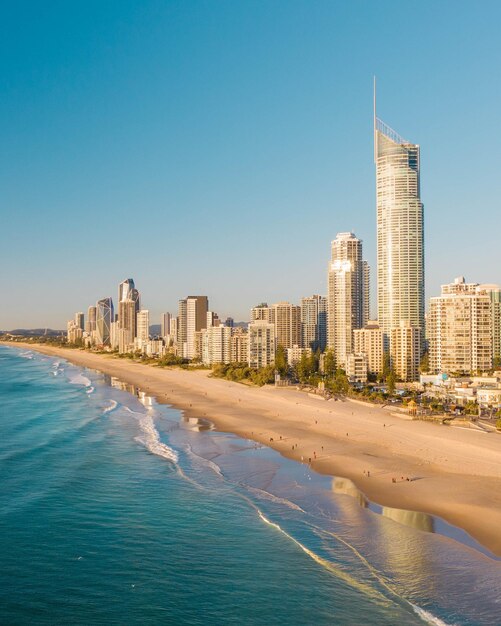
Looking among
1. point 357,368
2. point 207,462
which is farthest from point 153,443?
point 357,368

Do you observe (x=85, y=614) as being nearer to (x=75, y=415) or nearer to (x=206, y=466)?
(x=206, y=466)

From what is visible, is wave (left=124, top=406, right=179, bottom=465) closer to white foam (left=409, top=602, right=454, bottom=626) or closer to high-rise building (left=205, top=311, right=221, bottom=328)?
white foam (left=409, top=602, right=454, bottom=626)

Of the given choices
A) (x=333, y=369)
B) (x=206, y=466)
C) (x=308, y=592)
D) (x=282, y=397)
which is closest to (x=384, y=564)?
(x=308, y=592)

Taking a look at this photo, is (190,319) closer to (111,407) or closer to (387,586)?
(111,407)

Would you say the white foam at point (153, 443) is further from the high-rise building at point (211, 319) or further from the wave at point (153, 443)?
the high-rise building at point (211, 319)

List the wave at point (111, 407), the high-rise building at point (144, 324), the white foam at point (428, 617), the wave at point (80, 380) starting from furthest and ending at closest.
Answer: the high-rise building at point (144, 324) < the wave at point (80, 380) < the wave at point (111, 407) < the white foam at point (428, 617)

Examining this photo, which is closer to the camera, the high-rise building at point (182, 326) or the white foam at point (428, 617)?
the white foam at point (428, 617)

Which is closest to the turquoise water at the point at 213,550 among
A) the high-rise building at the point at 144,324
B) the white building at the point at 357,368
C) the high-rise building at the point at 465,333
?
A: the white building at the point at 357,368
